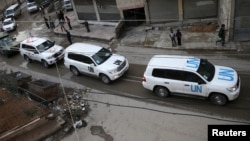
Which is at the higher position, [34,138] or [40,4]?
[40,4]

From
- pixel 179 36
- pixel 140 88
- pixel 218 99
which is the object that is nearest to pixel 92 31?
pixel 179 36

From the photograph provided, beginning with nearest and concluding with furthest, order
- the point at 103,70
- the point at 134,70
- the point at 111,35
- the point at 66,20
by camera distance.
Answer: the point at 103,70 < the point at 134,70 < the point at 111,35 < the point at 66,20

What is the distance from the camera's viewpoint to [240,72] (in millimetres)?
18422

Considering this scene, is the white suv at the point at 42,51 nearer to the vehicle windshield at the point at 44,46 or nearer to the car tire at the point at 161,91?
the vehicle windshield at the point at 44,46

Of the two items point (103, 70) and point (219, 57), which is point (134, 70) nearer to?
point (103, 70)

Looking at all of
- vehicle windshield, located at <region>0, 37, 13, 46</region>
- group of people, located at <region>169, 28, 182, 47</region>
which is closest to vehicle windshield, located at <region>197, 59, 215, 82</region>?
group of people, located at <region>169, 28, 182, 47</region>

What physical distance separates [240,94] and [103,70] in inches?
323

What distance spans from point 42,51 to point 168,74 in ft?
38.3

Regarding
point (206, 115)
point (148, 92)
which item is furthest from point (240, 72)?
point (148, 92)

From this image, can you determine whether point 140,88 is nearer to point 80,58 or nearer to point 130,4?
point 80,58

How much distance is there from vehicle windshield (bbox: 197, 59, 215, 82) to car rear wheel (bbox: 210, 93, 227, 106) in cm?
86

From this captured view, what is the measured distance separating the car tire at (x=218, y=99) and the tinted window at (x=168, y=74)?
1.84 metres

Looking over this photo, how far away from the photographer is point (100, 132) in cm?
1648

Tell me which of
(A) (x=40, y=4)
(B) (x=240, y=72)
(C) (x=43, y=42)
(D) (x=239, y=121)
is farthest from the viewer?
(A) (x=40, y=4)
